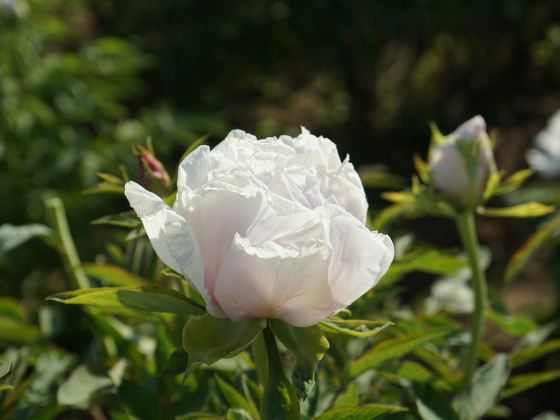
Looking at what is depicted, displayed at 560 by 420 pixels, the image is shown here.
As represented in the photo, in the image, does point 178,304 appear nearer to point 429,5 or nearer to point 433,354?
point 433,354

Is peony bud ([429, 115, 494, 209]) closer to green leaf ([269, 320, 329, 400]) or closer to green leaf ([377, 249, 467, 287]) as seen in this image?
green leaf ([377, 249, 467, 287])

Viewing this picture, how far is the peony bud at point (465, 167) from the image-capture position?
0.78 meters

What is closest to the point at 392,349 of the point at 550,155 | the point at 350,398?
the point at 350,398

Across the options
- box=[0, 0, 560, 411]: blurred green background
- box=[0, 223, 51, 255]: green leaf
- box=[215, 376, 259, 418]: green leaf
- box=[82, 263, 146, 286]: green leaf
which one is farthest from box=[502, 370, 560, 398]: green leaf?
box=[0, 0, 560, 411]: blurred green background

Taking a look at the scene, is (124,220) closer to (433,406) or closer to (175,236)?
(175,236)

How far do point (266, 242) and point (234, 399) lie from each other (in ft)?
0.64

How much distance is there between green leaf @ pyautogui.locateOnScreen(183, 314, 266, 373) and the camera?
554mm

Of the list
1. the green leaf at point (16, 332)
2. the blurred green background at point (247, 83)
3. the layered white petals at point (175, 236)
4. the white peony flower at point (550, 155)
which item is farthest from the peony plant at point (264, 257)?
the blurred green background at point (247, 83)

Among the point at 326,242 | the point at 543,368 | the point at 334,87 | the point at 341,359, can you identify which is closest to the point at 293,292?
the point at 326,242

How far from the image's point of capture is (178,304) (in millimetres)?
587

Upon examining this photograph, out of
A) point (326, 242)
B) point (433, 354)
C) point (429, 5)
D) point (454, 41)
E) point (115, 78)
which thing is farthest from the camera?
point (454, 41)

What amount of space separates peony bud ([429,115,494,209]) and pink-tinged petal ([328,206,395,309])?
0.24 meters

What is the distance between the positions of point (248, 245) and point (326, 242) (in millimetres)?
49

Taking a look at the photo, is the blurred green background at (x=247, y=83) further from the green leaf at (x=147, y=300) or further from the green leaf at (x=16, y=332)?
the green leaf at (x=147, y=300)
